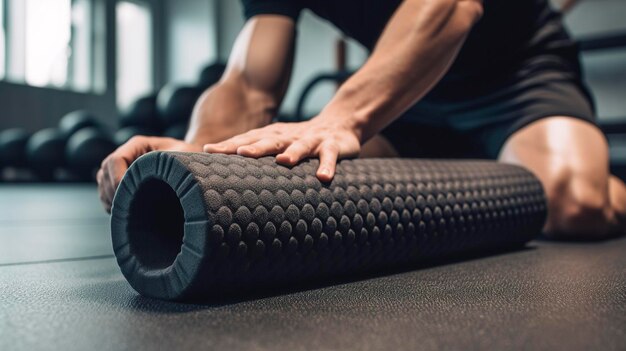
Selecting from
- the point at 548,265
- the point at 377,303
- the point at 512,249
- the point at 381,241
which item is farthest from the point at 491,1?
the point at 377,303

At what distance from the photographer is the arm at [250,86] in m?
1.36

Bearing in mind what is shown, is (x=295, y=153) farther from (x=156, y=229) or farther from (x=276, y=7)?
(x=276, y=7)

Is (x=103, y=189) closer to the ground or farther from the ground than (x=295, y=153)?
closer to the ground

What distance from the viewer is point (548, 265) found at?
1.00 m

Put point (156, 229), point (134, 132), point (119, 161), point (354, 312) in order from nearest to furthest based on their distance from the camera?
point (354, 312)
point (156, 229)
point (119, 161)
point (134, 132)

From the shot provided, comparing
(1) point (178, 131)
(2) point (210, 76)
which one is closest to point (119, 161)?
(1) point (178, 131)

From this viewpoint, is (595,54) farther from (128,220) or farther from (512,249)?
(128,220)

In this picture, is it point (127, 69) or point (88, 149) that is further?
point (127, 69)

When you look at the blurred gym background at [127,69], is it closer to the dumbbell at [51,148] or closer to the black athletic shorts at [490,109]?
the dumbbell at [51,148]

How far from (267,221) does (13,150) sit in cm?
458

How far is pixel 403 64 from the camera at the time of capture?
1.09 m

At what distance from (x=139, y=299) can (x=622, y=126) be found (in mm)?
2355

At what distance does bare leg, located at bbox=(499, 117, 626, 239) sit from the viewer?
1366 millimetres

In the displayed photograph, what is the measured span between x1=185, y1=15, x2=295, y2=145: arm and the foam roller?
0.53m
